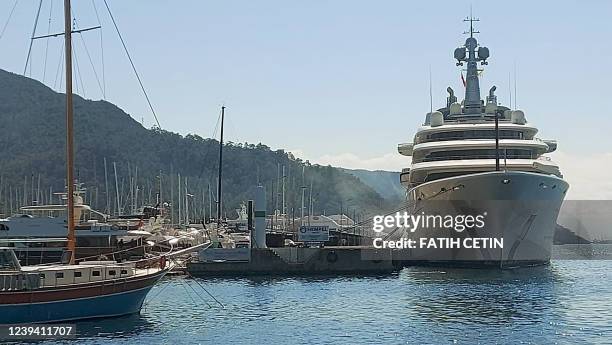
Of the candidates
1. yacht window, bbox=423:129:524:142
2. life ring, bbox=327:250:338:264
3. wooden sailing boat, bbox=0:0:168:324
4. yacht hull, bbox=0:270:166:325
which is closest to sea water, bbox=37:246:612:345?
yacht hull, bbox=0:270:166:325

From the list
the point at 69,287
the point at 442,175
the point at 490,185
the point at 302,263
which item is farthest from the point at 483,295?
the point at 69,287

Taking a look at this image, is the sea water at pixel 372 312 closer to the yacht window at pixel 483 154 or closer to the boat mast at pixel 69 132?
the boat mast at pixel 69 132

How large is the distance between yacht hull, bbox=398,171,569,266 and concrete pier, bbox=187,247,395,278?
15.1 ft

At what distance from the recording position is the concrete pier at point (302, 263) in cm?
6116

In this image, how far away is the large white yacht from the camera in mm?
57906

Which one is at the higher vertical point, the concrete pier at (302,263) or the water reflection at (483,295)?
the concrete pier at (302,263)

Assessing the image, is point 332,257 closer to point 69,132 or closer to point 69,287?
point 69,132

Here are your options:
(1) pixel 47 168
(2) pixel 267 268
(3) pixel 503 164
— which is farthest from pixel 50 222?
(1) pixel 47 168

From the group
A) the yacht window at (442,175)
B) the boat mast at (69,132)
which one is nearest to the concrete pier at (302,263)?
the yacht window at (442,175)

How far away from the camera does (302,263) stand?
204ft

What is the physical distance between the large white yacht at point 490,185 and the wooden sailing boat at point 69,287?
87.7ft

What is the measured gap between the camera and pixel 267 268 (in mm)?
61312

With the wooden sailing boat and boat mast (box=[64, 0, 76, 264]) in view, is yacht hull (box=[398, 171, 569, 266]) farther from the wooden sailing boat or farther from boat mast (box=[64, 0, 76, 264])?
boat mast (box=[64, 0, 76, 264])

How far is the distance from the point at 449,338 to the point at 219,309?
1315 cm
